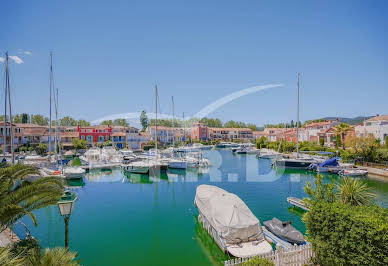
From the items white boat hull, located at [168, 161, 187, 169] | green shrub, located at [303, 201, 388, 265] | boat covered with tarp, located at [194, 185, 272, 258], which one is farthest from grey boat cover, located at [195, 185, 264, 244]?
white boat hull, located at [168, 161, 187, 169]

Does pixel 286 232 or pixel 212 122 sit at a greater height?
pixel 212 122

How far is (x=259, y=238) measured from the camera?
11250 millimetres

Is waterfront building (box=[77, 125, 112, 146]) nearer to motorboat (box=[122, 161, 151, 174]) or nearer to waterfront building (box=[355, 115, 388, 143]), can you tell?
motorboat (box=[122, 161, 151, 174])

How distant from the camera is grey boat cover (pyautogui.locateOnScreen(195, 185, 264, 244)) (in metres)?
11.1

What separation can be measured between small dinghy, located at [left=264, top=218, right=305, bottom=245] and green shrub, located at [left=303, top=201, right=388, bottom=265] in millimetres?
2367

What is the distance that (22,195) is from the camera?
25.3 feet

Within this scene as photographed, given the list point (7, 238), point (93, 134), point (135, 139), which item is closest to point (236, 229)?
point (7, 238)

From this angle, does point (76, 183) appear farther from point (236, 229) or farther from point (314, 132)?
point (314, 132)

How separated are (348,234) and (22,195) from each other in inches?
425

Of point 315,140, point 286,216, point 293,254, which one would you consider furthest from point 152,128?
point 293,254

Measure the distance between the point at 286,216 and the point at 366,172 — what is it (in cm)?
2209

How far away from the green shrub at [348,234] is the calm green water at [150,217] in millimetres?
4894

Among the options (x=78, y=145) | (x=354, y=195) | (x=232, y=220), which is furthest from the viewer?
(x=78, y=145)

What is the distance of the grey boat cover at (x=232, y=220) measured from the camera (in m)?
11.1
